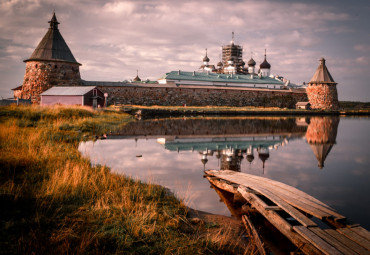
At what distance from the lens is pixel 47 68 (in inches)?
1342

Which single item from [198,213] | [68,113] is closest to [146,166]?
[198,213]

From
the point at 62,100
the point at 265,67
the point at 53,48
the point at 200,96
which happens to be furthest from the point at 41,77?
the point at 265,67

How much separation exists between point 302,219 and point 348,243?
624mm

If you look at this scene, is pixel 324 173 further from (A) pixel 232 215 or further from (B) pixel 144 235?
(B) pixel 144 235

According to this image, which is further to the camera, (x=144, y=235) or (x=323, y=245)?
(x=144, y=235)

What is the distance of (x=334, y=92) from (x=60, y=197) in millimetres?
53264

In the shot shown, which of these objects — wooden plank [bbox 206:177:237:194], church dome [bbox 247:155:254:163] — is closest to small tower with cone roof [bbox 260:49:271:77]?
church dome [bbox 247:155:254:163]

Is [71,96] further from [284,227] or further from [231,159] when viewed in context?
[284,227]

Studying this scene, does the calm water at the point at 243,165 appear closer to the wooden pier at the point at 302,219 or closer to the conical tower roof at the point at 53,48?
the wooden pier at the point at 302,219

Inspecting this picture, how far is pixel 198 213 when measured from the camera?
502 cm

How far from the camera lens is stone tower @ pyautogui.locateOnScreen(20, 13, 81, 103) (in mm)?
34000

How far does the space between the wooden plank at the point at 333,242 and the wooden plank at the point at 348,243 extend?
0.21 ft

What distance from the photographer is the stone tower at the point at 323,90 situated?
48906mm

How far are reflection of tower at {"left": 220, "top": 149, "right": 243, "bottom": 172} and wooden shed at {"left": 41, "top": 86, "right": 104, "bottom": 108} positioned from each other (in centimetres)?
2167
